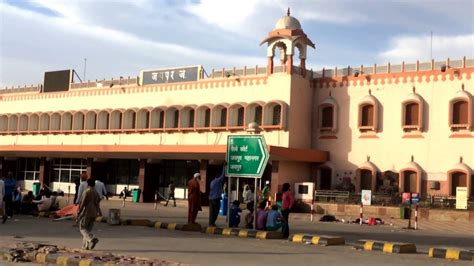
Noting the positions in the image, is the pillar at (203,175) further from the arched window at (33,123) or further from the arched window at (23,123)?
the arched window at (23,123)

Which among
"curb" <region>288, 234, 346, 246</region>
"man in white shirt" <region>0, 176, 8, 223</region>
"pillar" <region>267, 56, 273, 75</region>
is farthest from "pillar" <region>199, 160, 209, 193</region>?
"curb" <region>288, 234, 346, 246</region>

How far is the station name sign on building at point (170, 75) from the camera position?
3712cm

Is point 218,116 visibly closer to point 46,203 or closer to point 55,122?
point 55,122

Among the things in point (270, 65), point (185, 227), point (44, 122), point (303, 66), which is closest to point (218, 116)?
point (270, 65)

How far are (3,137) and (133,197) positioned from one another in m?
17.2

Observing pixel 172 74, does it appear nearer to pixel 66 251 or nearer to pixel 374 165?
pixel 374 165

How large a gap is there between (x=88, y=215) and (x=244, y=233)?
5.18 meters

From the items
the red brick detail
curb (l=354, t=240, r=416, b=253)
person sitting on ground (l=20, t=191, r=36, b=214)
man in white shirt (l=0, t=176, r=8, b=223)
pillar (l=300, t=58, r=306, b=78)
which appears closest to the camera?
curb (l=354, t=240, r=416, b=253)

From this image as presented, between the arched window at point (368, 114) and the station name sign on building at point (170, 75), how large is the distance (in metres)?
10.5

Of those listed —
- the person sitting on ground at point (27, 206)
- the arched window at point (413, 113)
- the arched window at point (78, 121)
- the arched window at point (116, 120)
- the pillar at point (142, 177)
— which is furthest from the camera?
the arched window at point (78, 121)

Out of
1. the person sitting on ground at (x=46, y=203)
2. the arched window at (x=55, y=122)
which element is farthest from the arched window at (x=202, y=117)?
the person sitting on ground at (x=46, y=203)

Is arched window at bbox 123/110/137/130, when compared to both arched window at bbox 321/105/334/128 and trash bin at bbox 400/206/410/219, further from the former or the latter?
trash bin at bbox 400/206/410/219

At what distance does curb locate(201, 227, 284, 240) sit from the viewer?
16406 mm

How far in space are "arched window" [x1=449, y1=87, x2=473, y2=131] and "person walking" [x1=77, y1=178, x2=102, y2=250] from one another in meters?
21.6
